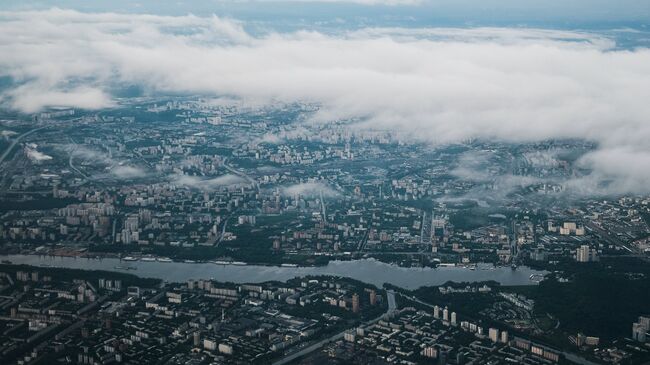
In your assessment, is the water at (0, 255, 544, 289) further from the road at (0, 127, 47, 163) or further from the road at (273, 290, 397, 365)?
the road at (0, 127, 47, 163)

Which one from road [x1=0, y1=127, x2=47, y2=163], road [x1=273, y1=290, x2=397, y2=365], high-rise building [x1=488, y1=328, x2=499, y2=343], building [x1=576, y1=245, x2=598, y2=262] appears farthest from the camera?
road [x1=0, y1=127, x2=47, y2=163]

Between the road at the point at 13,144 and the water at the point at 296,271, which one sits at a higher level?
the road at the point at 13,144

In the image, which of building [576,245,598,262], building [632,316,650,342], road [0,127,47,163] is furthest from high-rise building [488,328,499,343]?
road [0,127,47,163]

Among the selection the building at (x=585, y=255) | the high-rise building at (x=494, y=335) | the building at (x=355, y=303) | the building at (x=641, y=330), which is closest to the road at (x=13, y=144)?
the building at (x=355, y=303)

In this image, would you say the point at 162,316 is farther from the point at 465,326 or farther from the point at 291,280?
the point at 465,326

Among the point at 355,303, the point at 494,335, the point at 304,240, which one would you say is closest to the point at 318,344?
the point at 355,303

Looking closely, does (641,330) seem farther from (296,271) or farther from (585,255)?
(296,271)

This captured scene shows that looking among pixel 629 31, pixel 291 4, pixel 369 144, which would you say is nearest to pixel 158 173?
pixel 369 144

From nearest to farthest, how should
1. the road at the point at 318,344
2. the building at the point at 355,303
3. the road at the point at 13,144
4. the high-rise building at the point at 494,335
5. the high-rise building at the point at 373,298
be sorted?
the road at the point at 318,344 < the high-rise building at the point at 494,335 < the building at the point at 355,303 < the high-rise building at the point at 373,298 < the road at the point at 13,144

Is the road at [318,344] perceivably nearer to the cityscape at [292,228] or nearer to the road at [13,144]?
the cityscape at [292,228]
